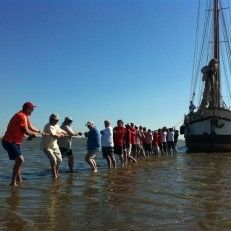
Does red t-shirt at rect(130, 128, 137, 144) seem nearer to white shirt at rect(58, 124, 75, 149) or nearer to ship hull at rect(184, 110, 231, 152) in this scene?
white shirt at rect(58, 124, 75, 149)

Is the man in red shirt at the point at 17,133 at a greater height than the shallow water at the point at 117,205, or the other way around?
the man in red shirt at the point at 17,133

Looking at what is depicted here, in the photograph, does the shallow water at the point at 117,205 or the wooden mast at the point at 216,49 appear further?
the wooden mast at the point at 216,49

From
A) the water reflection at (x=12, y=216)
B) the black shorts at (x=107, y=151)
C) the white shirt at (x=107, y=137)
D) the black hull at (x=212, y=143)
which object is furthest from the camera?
the black hull at (x=212, y=143)

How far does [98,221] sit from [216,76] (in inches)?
1195

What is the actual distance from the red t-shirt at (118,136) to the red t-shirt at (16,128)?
22.7ft

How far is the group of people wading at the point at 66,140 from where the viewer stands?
10.2 metres

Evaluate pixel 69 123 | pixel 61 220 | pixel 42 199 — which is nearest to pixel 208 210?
pixel 61 220

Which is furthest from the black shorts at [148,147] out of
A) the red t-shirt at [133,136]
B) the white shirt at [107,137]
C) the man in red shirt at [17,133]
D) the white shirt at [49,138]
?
the man in red shirt at [17,133]

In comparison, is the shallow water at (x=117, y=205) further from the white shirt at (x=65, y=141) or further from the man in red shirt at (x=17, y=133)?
the white shirt at (x=65, y=141)

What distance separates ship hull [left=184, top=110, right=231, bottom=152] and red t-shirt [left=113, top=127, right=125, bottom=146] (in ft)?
48.5

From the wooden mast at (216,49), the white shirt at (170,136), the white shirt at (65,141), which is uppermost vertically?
the wooden mast at (216,49)

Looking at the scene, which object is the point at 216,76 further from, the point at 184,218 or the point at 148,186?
the point at 184,218

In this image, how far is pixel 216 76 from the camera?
1394 inches

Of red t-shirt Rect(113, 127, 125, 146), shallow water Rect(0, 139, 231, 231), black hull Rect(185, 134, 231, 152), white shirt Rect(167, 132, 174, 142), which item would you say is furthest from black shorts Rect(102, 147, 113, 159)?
black hull Rect(185, 134, 231, 152)
